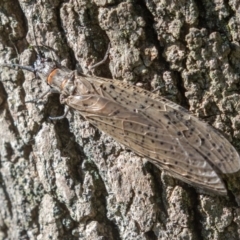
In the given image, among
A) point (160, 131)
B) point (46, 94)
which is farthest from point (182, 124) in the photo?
point (46, 94)

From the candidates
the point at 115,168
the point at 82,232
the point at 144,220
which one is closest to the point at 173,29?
the point at 115,168

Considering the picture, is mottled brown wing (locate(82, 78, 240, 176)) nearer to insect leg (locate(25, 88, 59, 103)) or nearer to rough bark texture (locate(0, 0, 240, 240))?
rough bark texture (locate(0, 0, 240, 240))

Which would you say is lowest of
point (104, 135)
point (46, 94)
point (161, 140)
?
point (161, 140)

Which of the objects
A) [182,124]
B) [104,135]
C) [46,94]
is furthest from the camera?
[46,94]

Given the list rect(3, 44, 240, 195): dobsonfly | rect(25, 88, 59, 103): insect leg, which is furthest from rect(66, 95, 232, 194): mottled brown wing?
rect(25, 88, 59, 103): insect leg

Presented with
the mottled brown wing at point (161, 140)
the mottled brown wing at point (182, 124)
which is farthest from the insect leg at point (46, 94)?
the mottled brown wing at point (182, 124)

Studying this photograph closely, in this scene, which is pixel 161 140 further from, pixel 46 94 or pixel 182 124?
pixel 46 94
